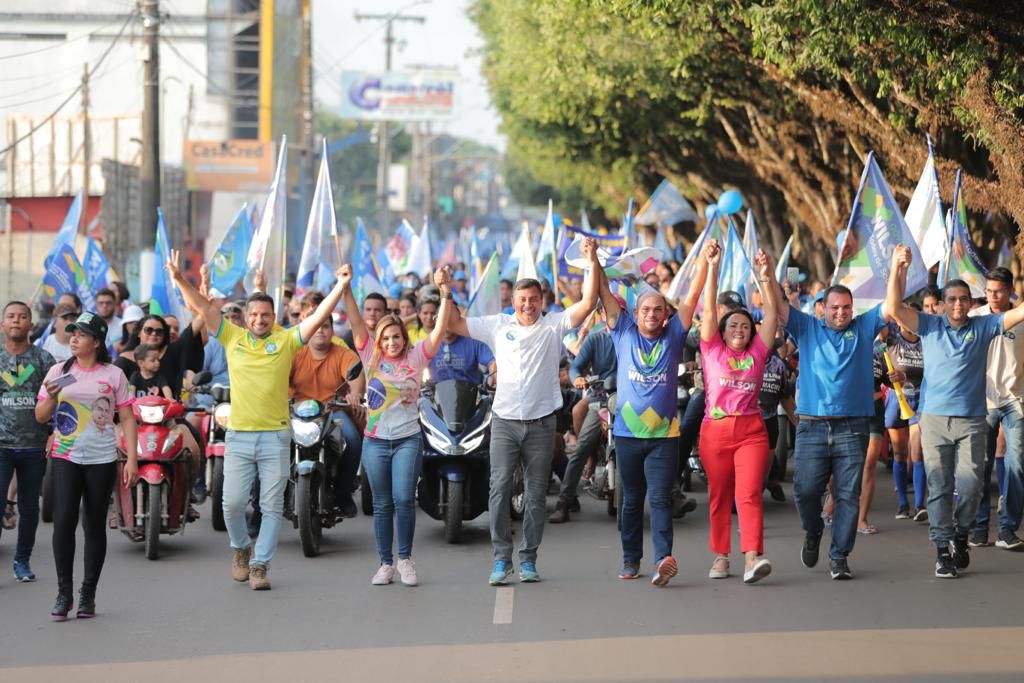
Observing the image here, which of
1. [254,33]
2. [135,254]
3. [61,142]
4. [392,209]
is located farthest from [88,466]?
[392,209]

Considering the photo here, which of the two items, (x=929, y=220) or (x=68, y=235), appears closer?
(x=929, y=220)

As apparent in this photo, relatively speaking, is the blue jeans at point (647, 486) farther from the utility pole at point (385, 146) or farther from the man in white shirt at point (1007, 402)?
the utility pole at point (385, 146)

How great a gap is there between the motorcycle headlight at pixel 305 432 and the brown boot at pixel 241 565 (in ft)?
3.37

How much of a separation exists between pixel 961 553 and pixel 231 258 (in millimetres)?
9469

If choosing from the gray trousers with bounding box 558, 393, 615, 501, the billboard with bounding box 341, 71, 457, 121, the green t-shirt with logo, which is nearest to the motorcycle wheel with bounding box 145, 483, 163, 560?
the green t-shirt with logo

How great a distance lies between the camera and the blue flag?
53.6 feet

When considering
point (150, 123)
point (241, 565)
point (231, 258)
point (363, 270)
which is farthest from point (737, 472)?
point (150, 123)

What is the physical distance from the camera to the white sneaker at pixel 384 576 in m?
9.33

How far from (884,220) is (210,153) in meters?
42.3

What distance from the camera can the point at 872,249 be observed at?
1075 cm

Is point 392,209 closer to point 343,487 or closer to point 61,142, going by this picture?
point 61,142

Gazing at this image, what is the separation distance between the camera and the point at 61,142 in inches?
1861

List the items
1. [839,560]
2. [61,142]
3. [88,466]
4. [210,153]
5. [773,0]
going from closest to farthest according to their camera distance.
Result: [88,466]
[839,560]
[773,0]
[61,142]
[210,153]

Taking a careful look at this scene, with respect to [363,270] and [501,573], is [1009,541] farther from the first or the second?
[363,270]
